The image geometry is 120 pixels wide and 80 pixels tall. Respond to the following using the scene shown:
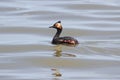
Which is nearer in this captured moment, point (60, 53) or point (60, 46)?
point (60, 53)

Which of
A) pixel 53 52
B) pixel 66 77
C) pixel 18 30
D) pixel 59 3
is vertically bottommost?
pixel 66 77

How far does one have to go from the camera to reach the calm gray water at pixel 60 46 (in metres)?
16.4

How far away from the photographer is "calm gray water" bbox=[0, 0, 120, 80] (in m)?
16.4

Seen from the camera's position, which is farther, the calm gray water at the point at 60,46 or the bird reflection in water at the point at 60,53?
the bird reflection in water at the point at 60,53

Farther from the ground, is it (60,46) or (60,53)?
(60,46)

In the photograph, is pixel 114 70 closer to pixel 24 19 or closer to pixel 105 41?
pixel 105 41

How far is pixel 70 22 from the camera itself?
2356cm


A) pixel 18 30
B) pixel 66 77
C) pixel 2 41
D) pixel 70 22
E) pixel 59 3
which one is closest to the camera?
pixel 66 77

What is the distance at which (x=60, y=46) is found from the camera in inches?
760

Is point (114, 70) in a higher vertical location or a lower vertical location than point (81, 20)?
lower

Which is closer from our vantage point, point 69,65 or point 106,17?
point 69,65

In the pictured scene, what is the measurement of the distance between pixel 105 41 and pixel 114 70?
11.6ft

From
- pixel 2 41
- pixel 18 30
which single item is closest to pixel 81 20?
pixel 18 30

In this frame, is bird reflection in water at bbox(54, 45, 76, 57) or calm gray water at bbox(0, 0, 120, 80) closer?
calm gray water at bbox(0, 0, 120, 80)
